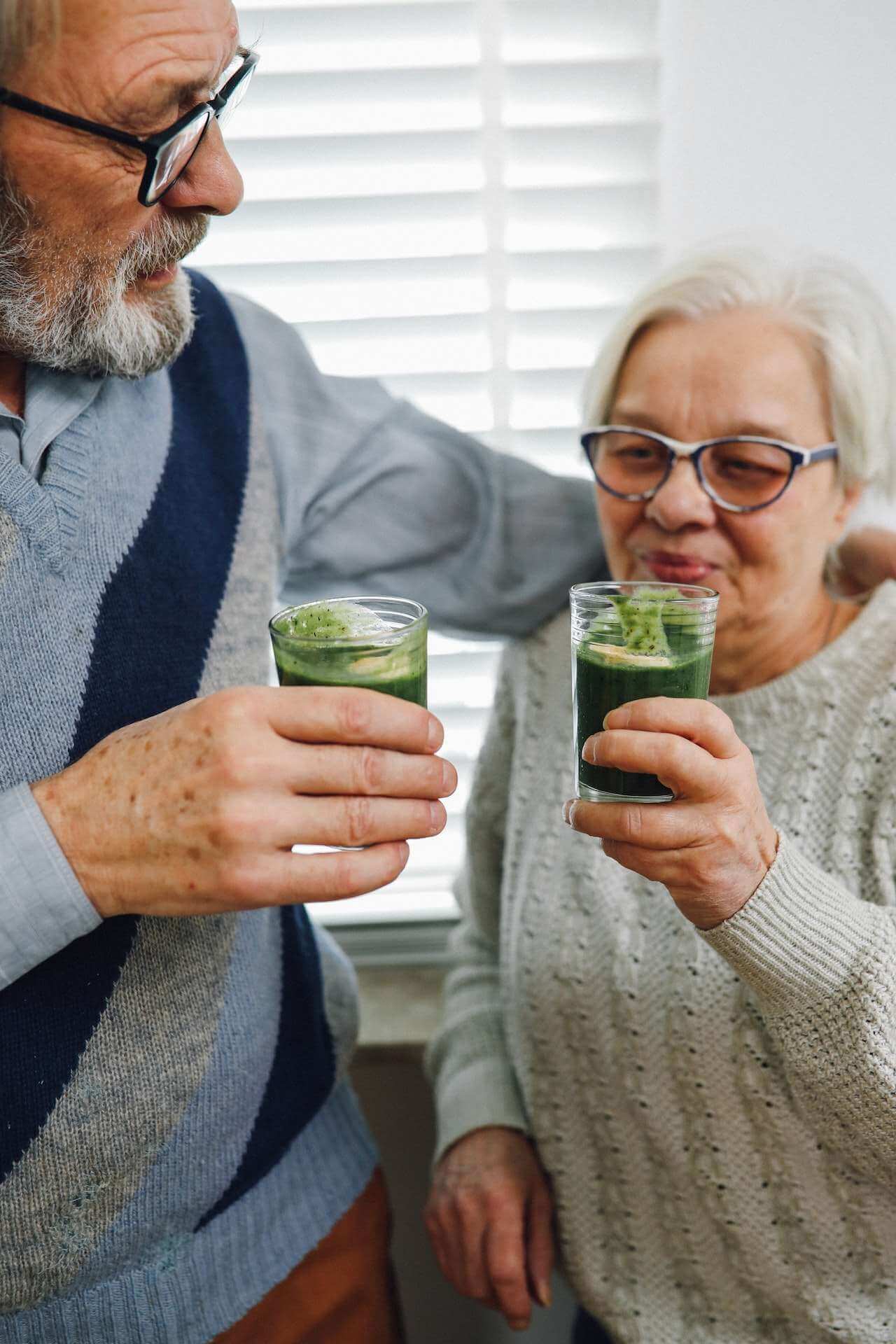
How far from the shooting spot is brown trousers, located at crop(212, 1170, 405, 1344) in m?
1.41

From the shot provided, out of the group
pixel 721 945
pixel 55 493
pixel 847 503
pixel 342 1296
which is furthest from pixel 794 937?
pixel 55 493

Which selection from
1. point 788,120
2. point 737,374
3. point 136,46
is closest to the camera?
point 136,46

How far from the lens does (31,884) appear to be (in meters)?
1.03

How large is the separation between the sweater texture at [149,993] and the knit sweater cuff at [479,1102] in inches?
8.5

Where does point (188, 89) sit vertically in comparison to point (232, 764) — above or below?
above

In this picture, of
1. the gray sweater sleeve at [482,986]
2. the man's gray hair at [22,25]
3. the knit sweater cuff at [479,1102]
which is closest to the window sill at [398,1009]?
the gray sweater sleeve at [482,986]

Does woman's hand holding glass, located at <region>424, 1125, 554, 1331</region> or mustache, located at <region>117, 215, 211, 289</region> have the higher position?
mustache, located at <region>117, 215, 211, 289</region>

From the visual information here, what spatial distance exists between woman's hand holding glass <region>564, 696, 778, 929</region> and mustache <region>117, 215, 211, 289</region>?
727 mm

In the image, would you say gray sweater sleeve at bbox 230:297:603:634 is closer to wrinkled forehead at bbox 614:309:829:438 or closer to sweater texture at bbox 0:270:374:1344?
sweater texture at bbox 0:270:374:1344

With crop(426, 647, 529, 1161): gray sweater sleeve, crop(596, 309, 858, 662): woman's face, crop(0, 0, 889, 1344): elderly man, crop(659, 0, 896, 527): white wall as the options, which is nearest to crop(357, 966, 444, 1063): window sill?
crop(426, 647, 529, 1161): gray sweater sleeve

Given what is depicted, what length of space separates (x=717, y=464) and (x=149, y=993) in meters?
0.99

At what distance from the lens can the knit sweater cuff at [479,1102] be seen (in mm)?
1628

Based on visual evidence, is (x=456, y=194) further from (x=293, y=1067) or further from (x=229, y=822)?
(x=293, y=1067)

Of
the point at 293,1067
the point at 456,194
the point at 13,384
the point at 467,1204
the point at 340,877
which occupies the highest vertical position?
the point at 456,194
